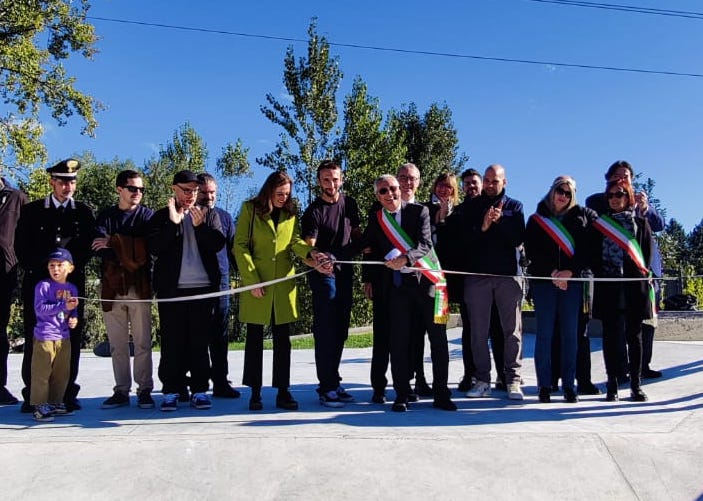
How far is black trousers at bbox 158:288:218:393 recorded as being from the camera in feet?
15.7

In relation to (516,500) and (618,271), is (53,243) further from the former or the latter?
(618,271)

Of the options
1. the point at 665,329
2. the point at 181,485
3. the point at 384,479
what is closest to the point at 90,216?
the point at 181,485

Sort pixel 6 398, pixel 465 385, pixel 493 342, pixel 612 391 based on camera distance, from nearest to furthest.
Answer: pixel 612 391, pixel 6 398, pixel 493 342, pixel 465 385

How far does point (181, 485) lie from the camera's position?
10.4ft

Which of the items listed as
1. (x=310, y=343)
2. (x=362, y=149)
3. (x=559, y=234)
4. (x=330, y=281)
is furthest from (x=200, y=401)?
(x=362, y=149)

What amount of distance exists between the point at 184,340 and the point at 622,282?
3.70 metres

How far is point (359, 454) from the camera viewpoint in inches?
136

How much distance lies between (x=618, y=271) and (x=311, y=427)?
291 cm

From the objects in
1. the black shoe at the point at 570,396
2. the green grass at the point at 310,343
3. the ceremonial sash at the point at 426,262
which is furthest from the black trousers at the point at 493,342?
the green grass at the point at 310,343

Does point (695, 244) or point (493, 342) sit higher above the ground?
point (695, 244)

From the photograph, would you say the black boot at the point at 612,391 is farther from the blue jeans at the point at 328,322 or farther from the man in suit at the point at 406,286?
the blue jeans at the point at 328,322

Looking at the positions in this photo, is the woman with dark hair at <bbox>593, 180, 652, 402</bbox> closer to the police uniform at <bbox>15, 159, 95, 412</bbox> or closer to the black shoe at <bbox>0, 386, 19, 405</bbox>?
the police uniform at <bbox>15, 159, 95, 412</bbox>

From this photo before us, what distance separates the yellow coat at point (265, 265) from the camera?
468 centimetres

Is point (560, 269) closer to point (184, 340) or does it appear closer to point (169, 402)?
point (184, 340)
